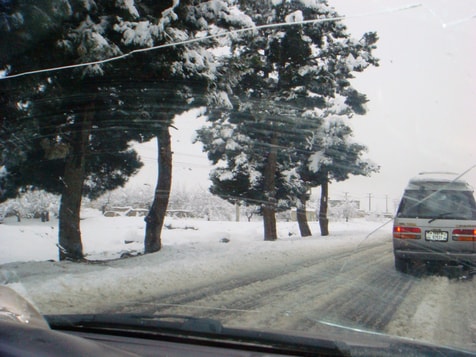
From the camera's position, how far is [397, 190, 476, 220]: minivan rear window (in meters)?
8.36

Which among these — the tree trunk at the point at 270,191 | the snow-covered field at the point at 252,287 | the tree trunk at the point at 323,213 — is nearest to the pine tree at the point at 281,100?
the tree trunk at the point at 270,191

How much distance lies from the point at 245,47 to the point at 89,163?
6162 mm

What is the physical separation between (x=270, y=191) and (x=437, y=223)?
11943 millimetres

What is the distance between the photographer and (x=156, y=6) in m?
10.1

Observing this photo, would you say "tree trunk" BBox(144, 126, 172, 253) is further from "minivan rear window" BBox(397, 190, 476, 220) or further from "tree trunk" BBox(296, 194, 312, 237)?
"tree trunk" BBox(296, 194, 312, 237)

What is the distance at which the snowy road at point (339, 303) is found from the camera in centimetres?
462

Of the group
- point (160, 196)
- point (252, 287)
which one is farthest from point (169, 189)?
point (252, 287)

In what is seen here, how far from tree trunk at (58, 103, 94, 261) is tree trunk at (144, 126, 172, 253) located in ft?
8.33

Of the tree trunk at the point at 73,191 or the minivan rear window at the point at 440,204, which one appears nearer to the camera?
the minivan rear window at the point at 440,204

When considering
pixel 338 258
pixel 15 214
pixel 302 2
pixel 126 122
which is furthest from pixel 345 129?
pixel 15 214

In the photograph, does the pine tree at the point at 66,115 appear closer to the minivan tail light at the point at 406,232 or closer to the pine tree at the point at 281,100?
the pine tree at the point at 281,100

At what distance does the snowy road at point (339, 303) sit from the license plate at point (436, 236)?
0.78 metres

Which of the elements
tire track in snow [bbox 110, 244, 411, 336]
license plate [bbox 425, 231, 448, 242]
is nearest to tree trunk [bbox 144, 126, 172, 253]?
tire track in snow [bbox 110, 244, 411, 336]

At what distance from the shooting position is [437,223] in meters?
8.38
